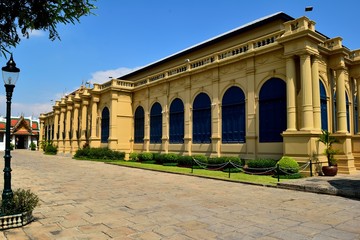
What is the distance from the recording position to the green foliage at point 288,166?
47.0 ft

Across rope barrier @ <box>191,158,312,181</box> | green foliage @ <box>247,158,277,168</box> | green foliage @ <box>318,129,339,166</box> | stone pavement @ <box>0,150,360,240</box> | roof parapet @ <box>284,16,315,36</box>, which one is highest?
roof parapet @ <box>284,16,315,36</box>

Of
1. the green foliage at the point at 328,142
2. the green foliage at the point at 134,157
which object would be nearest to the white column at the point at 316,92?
the green foliage at the point at 328,142

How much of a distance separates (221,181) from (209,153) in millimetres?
7273

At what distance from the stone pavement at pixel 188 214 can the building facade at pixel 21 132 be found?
210 ft

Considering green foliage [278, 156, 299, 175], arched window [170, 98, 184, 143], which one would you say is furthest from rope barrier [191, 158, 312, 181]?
arched window [170, 98, 184, 143]

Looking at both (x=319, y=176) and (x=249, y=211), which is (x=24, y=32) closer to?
(x=249, y=211)

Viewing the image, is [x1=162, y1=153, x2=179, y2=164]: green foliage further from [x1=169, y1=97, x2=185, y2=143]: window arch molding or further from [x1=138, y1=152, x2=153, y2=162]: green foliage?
[x1=138, y1=152, x2=153, y2=162]: green foliage

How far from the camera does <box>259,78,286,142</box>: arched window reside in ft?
55.9

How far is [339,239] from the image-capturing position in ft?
18.1

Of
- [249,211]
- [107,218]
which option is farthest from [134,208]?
[249,211]

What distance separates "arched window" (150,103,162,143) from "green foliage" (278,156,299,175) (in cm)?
1438

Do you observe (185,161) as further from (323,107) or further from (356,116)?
(356,116)

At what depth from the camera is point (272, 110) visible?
1753 cm

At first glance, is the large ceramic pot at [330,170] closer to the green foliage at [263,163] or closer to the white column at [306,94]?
the white column at [306,94]
